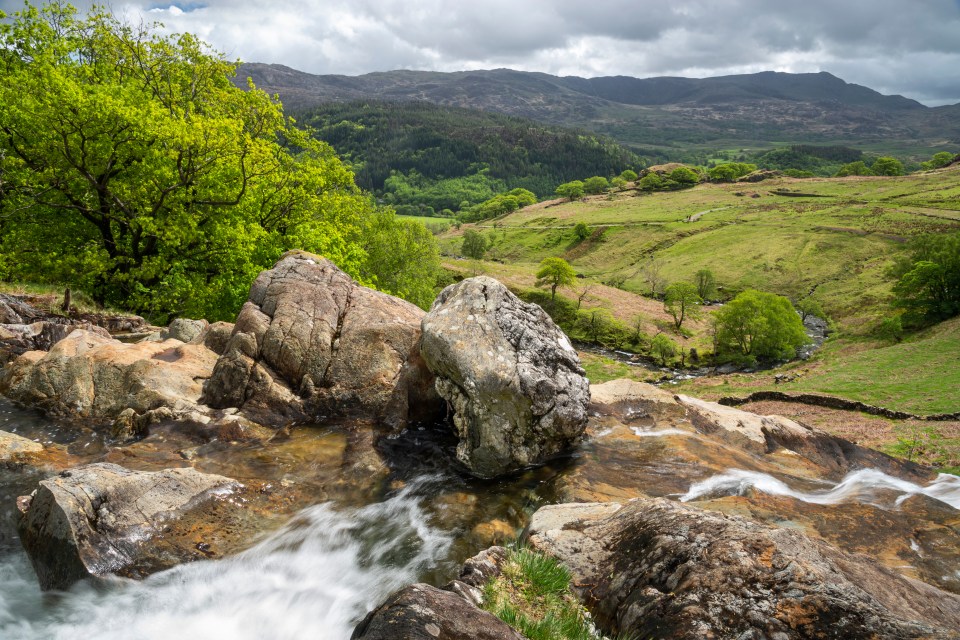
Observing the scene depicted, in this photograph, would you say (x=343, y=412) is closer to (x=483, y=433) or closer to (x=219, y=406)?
(x=219, y=406)

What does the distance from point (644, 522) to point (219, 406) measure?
15.0 meters

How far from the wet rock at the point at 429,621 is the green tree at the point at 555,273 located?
263ft

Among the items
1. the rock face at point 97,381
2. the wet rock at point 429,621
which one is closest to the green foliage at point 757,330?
the rock face at point 97,381

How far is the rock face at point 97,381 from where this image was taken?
17.6 m

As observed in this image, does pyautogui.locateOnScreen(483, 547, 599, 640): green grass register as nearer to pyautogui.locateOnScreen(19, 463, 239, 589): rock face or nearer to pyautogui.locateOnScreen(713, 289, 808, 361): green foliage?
pyautogui.locateOnScreen(19, 463, 239, 589): rock face

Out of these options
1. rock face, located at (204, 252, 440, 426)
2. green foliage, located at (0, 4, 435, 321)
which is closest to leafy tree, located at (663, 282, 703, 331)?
green foliage, located at (0, 4, 435, 321)

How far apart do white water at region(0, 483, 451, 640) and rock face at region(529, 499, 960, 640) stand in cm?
455

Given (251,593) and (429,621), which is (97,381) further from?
(429,621)

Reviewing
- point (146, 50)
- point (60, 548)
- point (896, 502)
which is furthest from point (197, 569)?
point (146, 50)

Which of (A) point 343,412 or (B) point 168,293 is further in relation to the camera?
(B) point 168,293

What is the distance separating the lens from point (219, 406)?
18266 millimetres

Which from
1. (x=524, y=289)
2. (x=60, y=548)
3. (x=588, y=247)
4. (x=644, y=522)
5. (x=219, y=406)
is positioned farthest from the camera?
(x=588, y=247)

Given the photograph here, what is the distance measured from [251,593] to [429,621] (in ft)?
21.8

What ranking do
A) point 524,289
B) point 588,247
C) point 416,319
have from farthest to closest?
point 588,247
point 524,289
point 416,319
